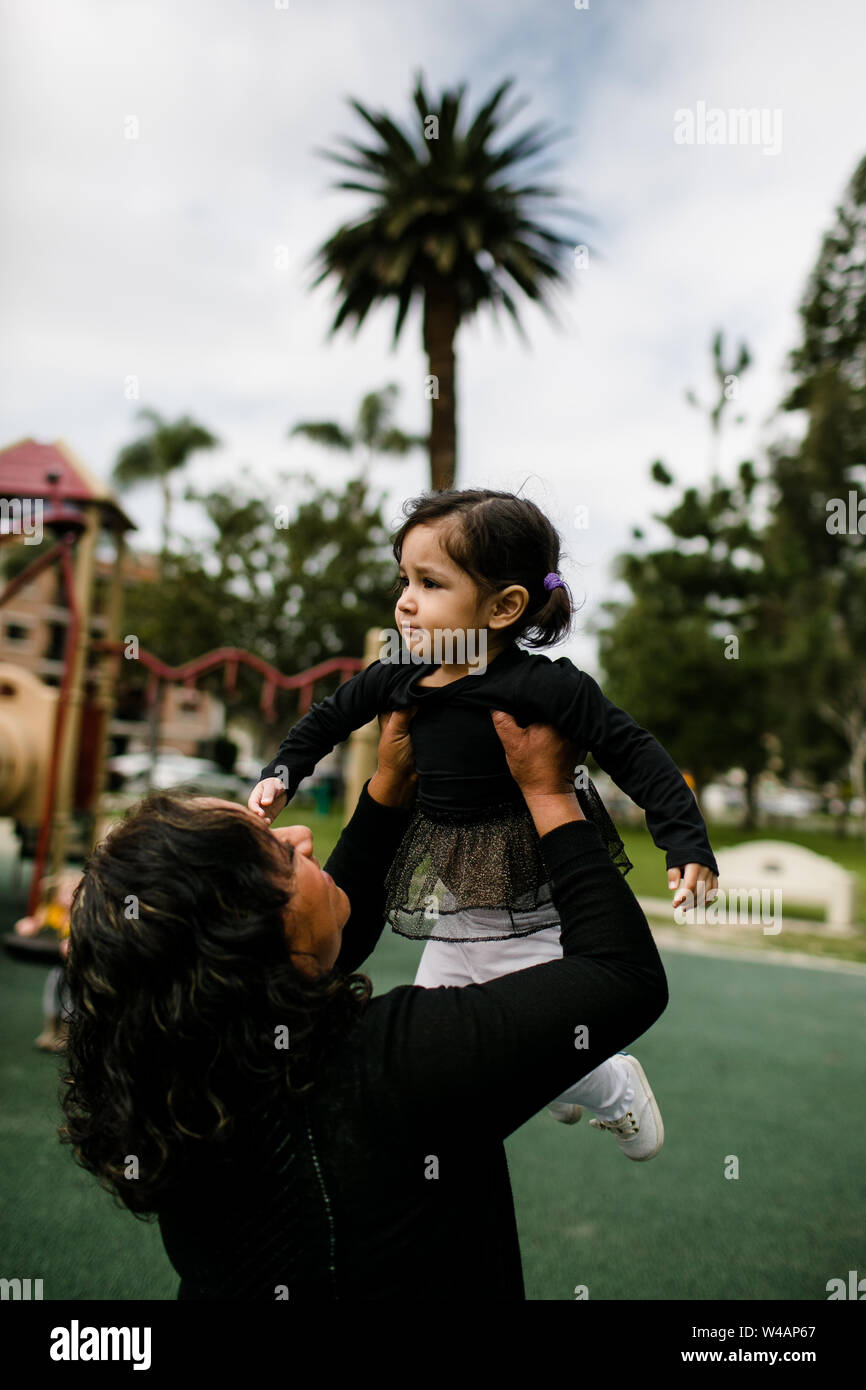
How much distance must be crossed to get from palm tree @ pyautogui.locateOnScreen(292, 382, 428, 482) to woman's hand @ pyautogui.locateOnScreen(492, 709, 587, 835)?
113 ft

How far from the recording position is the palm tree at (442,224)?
54.6 ft

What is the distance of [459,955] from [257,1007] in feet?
2.35

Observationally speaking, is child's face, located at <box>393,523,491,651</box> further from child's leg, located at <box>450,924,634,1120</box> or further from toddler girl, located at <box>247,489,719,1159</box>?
child's leg, located at <box>450,924,634,1120</box>

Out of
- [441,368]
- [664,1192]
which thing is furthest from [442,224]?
[664,1192]

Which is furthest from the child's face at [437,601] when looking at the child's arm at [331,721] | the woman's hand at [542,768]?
the woman's hand at [542,768]

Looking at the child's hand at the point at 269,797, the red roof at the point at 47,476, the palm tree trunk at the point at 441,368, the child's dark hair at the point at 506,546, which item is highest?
the palm tree trunk at the point at 441,368

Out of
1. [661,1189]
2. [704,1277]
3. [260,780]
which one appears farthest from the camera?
[661,1189]

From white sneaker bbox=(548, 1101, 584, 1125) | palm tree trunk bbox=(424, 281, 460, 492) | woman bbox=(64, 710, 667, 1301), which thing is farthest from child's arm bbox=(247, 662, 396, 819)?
palm tree trunk bbox=(424, 281, 460, 492)

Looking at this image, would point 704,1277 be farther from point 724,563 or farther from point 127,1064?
point 724,563

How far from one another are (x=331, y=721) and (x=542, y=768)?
21.8 inches

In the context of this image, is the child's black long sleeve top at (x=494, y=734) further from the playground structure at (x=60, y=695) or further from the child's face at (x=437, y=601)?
the playground structure at (x=60, y=695)
